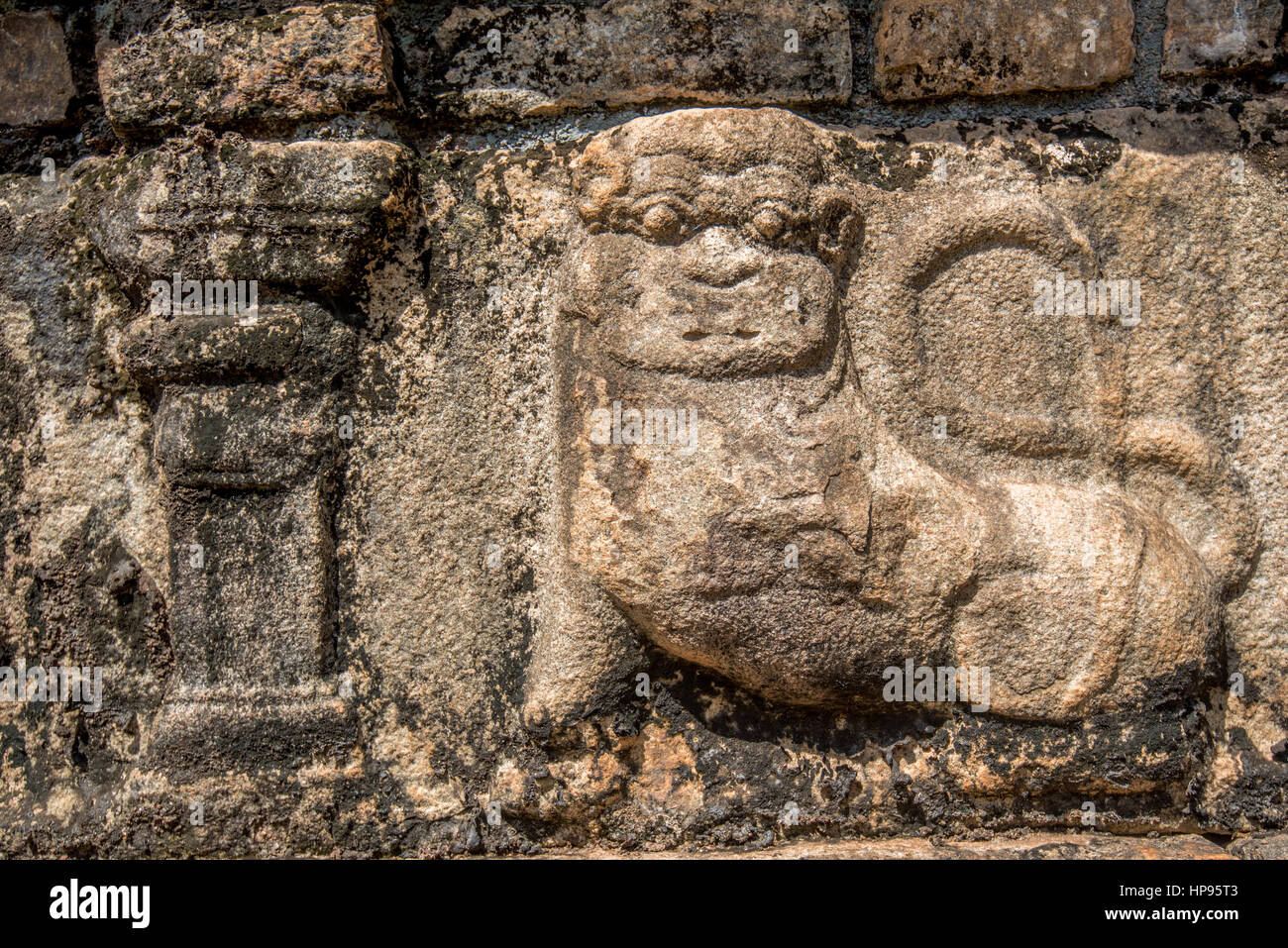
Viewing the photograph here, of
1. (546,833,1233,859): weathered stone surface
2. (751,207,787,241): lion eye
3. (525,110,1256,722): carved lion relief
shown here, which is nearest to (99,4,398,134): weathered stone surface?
(525,110,1256,722): carved lion relief

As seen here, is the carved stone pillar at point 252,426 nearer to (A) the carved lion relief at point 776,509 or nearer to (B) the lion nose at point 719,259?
(A) the carved lion relief at point 776,509

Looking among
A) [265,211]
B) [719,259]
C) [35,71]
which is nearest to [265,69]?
[265,211]

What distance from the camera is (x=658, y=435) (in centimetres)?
158

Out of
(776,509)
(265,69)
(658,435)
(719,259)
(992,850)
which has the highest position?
(265,69)

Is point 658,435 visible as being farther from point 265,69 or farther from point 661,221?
point 265,69

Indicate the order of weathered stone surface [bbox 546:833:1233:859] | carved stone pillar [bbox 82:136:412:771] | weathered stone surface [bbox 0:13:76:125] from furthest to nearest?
weathered stone surface [bbox 0:13:76:125]
carved stone pillar [bbox 82:136:412:771]
weathered stone surface [bbox 546:833:1233:859]

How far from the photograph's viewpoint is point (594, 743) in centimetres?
162

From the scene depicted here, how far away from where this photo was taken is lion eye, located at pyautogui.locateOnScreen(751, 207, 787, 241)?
5.18 ft

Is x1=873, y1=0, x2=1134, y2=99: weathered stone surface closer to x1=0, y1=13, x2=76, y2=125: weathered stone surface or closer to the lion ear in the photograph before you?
the lion ear

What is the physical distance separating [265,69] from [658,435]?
3.21ft

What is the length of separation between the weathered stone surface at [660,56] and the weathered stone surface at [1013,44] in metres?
0.14

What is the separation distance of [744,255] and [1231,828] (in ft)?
4.16

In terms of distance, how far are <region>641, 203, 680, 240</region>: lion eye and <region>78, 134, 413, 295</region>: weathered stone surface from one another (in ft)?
1.55

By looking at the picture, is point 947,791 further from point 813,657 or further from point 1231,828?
point 1231,828
